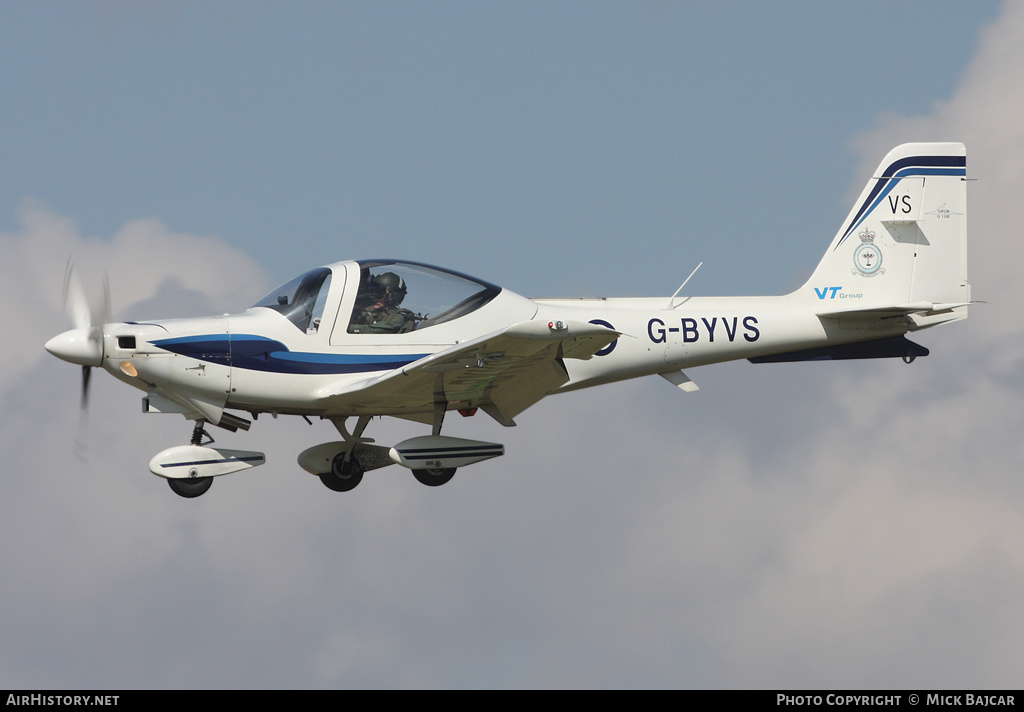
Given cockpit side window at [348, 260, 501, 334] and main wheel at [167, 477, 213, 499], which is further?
cockpit side window at [348, 260, 501, 334]

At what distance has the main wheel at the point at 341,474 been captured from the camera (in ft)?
47.4

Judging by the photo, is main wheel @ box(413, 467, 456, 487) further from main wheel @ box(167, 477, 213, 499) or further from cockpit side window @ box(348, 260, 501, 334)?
main wheel @ box(167, 477, 213, 499)

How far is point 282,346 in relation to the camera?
43.2ft

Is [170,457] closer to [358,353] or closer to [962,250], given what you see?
[358,353]

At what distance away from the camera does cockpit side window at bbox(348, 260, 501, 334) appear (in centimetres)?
1329

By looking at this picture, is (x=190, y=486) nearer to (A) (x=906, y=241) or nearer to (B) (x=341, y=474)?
(B) (x=341, y=474)

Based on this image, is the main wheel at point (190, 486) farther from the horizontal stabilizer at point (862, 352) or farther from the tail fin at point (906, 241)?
the tail fin at point (906, 241)

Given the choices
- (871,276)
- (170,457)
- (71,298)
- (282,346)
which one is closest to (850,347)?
(871,276)

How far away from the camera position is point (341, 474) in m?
14.5

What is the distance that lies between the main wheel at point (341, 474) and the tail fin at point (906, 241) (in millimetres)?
5719

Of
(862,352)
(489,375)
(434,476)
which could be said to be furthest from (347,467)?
(862,352)

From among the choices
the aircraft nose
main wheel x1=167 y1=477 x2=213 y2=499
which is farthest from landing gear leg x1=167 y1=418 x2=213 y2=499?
the aircraft nose

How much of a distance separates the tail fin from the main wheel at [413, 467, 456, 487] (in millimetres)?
4805

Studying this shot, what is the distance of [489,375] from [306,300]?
6.86 ft
